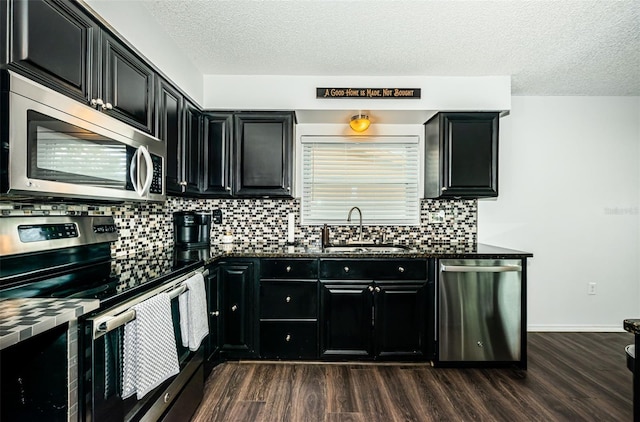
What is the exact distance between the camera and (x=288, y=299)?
2.63 m

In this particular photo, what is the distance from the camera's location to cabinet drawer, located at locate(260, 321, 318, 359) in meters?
2.63

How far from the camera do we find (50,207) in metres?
1.68

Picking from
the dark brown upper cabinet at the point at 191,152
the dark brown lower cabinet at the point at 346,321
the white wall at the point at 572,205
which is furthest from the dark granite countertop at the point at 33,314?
the white wall at the point at 572,205

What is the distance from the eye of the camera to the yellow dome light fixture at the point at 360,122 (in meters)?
3.01

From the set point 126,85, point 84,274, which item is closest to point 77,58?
point 126,85

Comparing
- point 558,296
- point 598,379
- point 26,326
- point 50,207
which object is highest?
point 50,207

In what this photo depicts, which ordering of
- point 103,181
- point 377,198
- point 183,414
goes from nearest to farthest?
1. point 103,181
2. point 183,414
3. point 377,198

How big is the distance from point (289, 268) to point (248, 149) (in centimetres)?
109

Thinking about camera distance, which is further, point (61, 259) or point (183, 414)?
point (183, 414)

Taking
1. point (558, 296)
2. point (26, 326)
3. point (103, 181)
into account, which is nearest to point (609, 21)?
point (558, 296)

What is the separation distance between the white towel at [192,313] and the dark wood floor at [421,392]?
0.47 metres

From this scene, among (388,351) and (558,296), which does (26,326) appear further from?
(558,296)

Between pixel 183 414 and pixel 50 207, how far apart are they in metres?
1.25

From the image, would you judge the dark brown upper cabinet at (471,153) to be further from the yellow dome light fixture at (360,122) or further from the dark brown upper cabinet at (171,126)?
the dark brown upper cabinet at (171,126)
